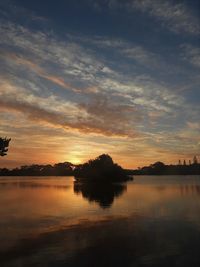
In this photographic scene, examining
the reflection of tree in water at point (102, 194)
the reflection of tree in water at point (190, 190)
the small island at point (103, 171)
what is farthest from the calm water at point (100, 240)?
the small island at point (103, 171)

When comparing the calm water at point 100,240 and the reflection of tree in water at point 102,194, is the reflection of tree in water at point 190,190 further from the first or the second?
the calm water at point 100,240

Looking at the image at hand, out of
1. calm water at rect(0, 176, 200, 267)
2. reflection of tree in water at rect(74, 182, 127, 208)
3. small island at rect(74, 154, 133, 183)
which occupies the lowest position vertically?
calm water at rect(0, 176, 200, 267)

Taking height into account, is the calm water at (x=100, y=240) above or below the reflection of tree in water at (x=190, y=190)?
below

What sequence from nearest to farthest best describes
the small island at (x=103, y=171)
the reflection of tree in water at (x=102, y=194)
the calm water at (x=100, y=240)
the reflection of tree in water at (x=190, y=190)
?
the calm water at (x=100, y=240) → the reflection of tree in water at (x=102, y=194) → the reflection of tree in water at (x=190, y=190) → the small island at (x=103, y=171)

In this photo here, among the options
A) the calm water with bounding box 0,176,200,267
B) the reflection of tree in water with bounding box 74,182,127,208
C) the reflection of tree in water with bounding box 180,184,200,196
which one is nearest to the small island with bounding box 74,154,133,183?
the reflection of tree in water with bounding box 74,182,127,208

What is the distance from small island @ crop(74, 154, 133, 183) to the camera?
17050cm

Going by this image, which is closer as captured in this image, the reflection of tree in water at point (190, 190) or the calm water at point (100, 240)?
the calm water at point (100, 240)

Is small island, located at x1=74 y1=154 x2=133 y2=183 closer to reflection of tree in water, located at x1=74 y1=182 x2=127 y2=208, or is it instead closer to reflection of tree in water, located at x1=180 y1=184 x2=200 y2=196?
reflection of tree in water, located at x1=74 y1=182 x2=127 y2=208

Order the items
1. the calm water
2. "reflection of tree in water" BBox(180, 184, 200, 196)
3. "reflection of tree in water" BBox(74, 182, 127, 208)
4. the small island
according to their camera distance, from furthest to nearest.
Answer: the small island < "reflection of tree in water" BBox(180, 184, 200, 196) < "reflection of tree in water" BBox(74, 182, 127, 208) < the calm water

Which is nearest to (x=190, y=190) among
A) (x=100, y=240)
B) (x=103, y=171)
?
(x=100, y=240)

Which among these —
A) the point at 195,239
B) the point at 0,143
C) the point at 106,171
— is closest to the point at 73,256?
the point at 195,239

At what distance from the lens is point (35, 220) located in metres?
37.4

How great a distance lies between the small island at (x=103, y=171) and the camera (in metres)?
170

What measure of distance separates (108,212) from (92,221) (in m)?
8.43
